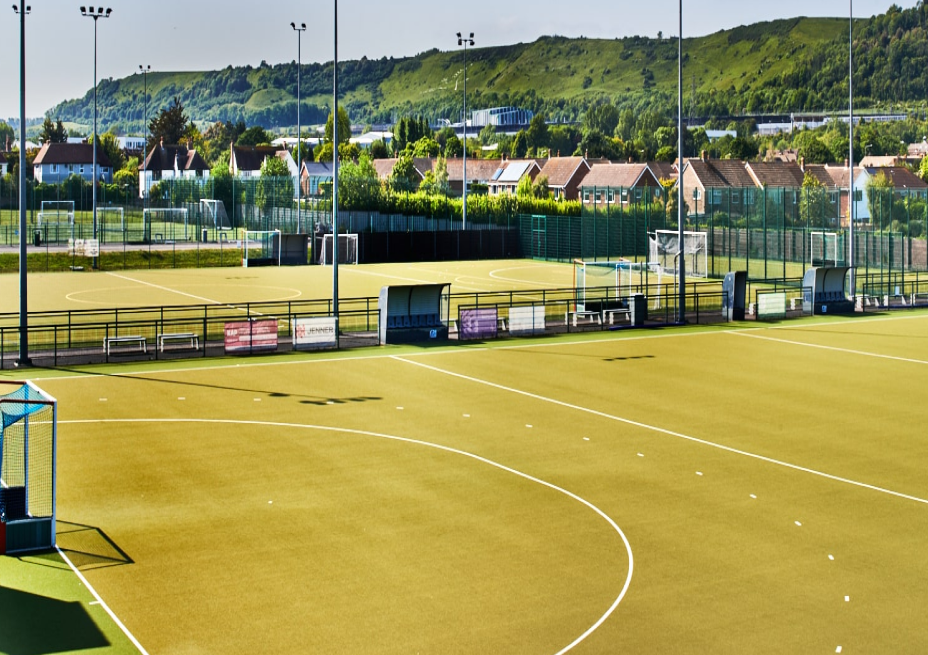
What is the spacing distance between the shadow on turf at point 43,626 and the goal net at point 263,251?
198 ft

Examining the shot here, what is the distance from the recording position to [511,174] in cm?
17188

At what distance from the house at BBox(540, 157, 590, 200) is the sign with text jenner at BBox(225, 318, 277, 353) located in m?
112

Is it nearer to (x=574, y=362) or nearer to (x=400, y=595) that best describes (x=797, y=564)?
(x=400, y=595)

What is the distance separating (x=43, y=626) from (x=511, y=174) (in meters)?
159

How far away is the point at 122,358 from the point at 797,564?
25.4 metres

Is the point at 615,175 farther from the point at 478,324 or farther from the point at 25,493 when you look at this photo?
the point at 25,493

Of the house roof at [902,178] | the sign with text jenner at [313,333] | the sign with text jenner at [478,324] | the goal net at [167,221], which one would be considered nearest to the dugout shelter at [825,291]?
the sign with text jenner at [478,324]

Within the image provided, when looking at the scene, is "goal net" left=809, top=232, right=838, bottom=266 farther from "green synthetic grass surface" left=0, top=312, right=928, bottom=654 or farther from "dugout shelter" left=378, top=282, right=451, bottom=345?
"green synthetic grass surface" left=0, top=312, right=928, bottom=654

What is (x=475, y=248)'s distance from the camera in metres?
84.8

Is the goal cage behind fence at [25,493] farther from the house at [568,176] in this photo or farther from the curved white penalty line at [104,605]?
the house at [568,176]

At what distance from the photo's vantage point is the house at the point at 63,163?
171375mm

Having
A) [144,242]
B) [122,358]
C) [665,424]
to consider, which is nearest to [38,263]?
[144,242]

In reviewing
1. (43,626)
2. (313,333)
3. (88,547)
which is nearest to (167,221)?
(313,333)

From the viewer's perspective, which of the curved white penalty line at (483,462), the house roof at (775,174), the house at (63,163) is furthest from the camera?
the house at (63,163)
